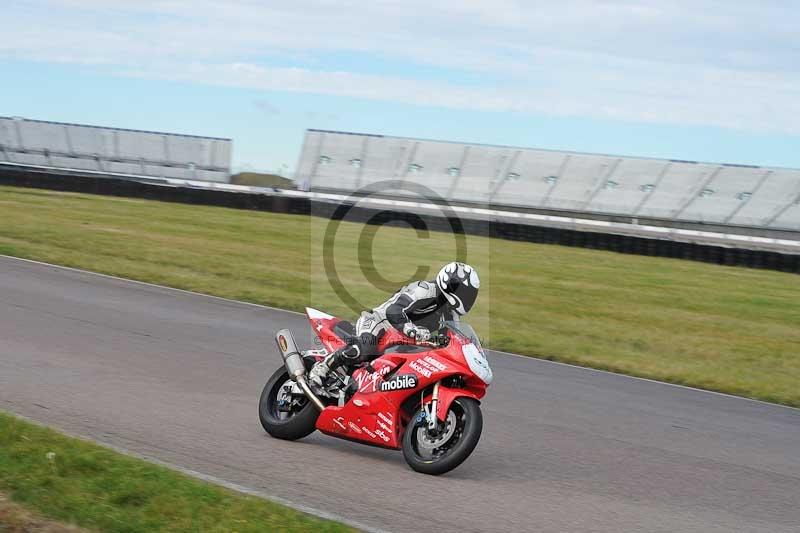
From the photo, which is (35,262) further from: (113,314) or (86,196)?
(86,196)

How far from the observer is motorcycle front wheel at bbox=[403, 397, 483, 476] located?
6.48 m

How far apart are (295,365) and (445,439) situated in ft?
4.84

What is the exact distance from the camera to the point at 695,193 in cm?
4309

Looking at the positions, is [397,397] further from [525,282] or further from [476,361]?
[525,282]

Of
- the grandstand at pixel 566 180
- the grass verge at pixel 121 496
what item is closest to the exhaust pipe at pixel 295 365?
the grass verge at pixel 121 496

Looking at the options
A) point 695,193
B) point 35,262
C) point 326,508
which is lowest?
point 695,193

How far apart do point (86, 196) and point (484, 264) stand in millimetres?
15561

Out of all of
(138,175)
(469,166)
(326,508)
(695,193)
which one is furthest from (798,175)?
(326,508)

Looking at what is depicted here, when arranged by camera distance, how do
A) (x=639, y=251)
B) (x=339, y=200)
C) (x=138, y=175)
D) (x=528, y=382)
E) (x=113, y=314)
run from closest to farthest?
(x=528, y=382) → (x=113, y=314) → (x=639, y=251) → (x=339, y=200) → (x=138, y=175)

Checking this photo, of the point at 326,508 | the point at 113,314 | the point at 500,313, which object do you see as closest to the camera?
the point at 326,508

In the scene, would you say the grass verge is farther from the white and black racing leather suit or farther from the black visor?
the black visor

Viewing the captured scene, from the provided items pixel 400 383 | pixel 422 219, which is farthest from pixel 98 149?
pixel 400 383

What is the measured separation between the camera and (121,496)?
5.28m

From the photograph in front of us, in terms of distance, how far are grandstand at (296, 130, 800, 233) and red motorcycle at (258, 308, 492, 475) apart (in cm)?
3144
